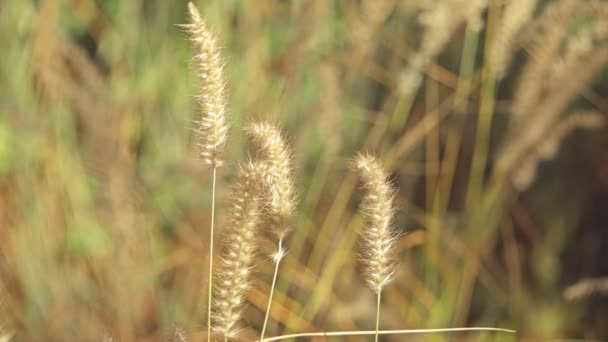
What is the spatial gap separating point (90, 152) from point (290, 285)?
0.41 m

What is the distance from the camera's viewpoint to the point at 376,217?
84cm

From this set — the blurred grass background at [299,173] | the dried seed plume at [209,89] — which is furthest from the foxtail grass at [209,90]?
the blurred grass background at [299,173]

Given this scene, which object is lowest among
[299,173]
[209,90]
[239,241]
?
[299,173]

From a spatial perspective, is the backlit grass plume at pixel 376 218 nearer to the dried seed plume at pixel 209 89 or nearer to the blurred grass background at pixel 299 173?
the dried seed plume at pixel 209 89

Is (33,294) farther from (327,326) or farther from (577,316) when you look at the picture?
(577,316)

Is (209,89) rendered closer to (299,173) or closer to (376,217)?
(376,217)

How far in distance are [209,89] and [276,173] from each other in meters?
0.10

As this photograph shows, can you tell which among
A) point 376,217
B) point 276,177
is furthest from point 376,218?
point 276,177

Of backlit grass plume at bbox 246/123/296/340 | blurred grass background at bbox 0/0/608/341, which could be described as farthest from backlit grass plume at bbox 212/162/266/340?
blurred grass background at bbox 0/0/608/341

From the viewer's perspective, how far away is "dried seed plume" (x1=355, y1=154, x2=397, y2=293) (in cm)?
82

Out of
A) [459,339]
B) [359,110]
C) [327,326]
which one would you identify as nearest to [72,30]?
[359,110]

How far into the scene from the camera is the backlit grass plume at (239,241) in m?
0.80

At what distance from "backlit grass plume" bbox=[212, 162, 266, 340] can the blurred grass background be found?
0.43 m

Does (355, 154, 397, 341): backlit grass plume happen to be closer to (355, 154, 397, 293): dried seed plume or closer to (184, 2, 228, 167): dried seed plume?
(355, 154, 397, 293): dried seed plume
